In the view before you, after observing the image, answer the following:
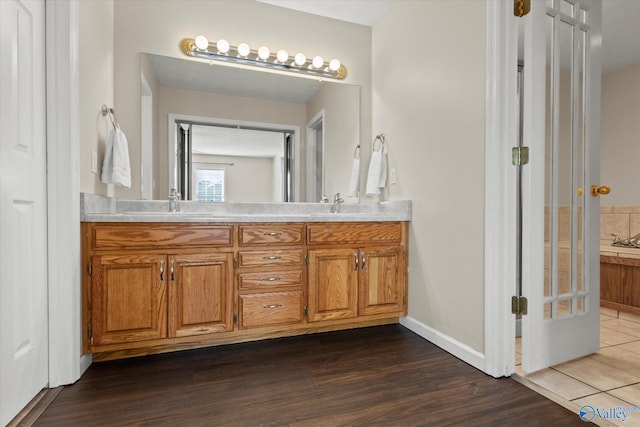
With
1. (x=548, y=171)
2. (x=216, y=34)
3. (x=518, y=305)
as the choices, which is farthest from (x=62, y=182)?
(x=548, y=171)

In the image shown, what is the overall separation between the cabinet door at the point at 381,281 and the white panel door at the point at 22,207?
1.70m

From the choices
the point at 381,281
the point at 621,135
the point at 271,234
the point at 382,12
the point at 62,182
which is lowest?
the point at 381,281

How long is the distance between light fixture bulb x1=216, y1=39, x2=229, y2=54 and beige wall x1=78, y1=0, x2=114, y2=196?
668 millimetres

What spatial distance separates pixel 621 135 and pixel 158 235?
4.59 m

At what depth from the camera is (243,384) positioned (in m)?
1.54

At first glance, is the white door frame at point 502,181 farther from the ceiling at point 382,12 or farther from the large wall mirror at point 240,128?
the large wall mirror at point 240,128

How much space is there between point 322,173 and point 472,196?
126 centimetres

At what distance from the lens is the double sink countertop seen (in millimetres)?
1717

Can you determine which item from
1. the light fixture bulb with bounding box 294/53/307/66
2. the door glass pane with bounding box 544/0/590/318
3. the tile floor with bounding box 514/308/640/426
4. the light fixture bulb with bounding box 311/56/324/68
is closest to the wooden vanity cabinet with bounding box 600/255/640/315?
the tile floor with bounding box 514/308/640/426

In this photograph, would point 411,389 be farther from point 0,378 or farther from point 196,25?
point 196,25

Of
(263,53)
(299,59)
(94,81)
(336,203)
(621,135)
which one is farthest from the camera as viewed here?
(621,135)

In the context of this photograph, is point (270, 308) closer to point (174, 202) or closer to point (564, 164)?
point (174, 202)

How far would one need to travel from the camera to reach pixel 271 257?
200 centimetres

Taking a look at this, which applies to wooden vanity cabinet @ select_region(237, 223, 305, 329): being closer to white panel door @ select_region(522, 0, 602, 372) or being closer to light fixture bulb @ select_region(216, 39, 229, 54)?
white panel door @ select_region(522, 0, 602, 372)
